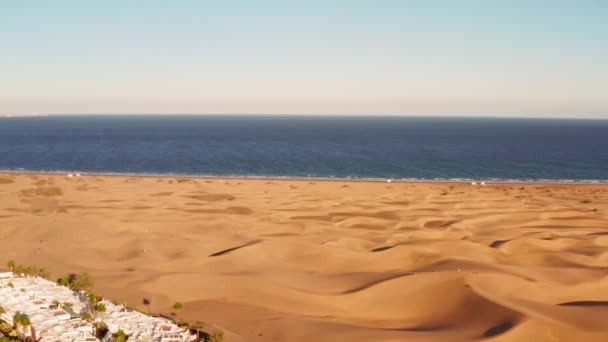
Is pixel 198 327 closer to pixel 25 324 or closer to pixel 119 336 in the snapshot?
pixel 119 336

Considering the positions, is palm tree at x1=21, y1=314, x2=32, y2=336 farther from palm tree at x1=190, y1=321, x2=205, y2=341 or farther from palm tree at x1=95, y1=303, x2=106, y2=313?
palm tree at x1=190, y1=321, x2=205, y2=341

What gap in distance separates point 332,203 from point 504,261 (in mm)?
16116

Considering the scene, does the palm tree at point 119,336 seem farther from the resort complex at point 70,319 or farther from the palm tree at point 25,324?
the palm tree at point 25,324

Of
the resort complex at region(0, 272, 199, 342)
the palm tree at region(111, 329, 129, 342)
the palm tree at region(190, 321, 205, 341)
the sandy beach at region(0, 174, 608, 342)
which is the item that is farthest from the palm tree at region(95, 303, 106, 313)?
the palm tree at region(190, 321, 205, 341)

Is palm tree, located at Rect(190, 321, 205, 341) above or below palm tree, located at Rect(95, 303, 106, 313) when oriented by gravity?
below

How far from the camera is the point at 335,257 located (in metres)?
20.8

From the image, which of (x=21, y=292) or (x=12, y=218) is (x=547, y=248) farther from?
(x=12, y=218)

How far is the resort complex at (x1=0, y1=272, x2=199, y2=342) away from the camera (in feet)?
36.8

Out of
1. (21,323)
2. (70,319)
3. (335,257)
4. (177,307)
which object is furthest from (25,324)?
(335,257)

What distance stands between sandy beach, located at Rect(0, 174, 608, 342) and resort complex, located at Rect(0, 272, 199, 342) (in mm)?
1448

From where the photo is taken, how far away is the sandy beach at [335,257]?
45.7 feet

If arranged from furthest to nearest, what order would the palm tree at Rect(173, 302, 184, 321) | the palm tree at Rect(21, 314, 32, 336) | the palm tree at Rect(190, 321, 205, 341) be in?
the palm tree at Rect(173, 302, 184, 321) → the palm tree at Rect(190, 321, 205, 341) → the palm tree at Rect(21, 314, 32, 336)

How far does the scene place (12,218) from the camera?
27.8m

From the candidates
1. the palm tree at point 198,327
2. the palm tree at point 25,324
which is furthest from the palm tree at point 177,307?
the palm tree at point 25,324
